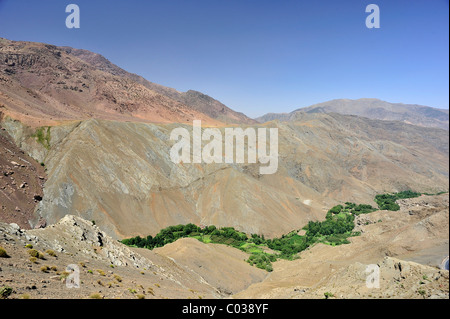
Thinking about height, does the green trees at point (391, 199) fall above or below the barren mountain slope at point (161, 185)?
below

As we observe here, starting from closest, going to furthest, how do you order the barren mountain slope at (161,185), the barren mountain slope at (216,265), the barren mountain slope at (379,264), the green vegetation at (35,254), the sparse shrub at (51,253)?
the green vegetation at (35,254), the sparse shrub at (51,253), the barren mountain slope at (379,264), the barren mountain slope at (216,265), the barren mountain slope at (161,185)

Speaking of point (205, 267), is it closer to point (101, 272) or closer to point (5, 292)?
point (101, 272)

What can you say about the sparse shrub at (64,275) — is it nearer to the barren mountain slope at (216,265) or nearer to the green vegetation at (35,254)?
the green vegetation at (35,254)

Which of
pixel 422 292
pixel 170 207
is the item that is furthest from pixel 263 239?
pixel 422 292

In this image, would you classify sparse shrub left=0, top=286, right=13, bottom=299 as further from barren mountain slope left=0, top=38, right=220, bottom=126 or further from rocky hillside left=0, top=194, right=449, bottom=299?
barren mountain slope left=0, top=38, right=220, bottom=126

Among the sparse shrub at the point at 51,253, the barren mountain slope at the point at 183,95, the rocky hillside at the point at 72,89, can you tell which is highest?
the barren mountain slope at the point at 183,95

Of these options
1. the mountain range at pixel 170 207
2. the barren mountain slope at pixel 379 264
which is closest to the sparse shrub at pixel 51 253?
the mountain range at pixel 170 207

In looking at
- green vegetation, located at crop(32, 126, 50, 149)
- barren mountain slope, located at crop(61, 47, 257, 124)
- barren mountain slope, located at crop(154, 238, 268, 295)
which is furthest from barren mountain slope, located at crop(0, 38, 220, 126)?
barren mountain slope, located at crop(154, 238, 268, 295)
